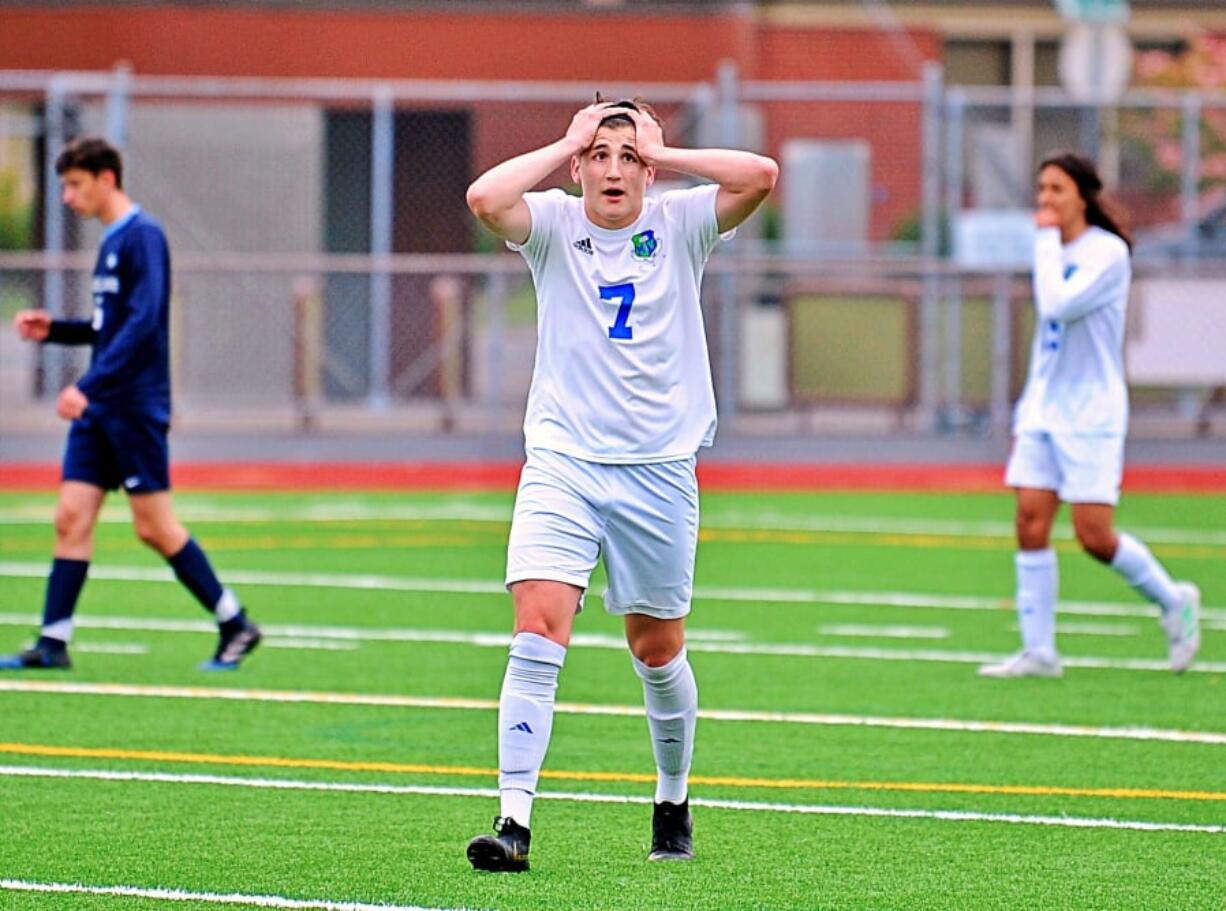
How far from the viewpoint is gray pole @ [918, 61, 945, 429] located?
24344 mm

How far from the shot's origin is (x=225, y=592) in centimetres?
1089

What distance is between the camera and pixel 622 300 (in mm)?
6887

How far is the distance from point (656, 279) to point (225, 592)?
4495 mm

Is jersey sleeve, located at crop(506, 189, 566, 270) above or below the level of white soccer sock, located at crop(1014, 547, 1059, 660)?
above

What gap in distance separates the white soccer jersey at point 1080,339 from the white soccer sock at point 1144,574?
0.58 metres

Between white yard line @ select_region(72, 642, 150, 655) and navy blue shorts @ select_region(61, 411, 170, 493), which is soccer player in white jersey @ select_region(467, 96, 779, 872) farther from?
white yard line @ select_region(72, 642, 150, 655)

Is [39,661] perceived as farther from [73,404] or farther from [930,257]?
[930,257]

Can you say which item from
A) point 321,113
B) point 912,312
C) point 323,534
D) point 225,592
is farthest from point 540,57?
point 225,592

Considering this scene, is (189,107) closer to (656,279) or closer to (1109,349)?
(1109,349)

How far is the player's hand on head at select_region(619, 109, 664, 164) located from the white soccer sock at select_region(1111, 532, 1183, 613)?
16.0ft

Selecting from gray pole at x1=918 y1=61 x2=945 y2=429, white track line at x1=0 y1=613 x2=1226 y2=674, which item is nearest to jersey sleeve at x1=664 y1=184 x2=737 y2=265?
white track line at x1=0 y1=613 x2=1226 y2=674

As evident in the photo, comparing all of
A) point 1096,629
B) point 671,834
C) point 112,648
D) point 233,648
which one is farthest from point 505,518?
point 671,834

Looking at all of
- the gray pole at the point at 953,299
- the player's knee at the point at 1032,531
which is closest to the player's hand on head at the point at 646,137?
the player's knee at the point at 1032,531

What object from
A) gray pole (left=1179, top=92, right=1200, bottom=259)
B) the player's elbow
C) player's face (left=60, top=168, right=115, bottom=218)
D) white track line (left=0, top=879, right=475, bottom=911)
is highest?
gray pole (left=1179, top=92, right=1200, bottom=259)
